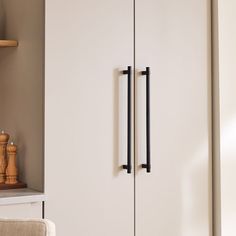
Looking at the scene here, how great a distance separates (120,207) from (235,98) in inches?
32.5

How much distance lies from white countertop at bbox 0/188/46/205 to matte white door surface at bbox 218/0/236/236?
3.14ft

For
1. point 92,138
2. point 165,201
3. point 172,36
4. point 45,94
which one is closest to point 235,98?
point 172,36

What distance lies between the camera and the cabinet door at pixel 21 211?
2.09 metres

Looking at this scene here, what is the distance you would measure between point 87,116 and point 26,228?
2.92 feet

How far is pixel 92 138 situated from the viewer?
2.30 meters

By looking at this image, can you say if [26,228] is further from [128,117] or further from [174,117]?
[174,117]

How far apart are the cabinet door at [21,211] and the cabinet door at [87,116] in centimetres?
4

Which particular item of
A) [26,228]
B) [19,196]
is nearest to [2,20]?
[19,196]

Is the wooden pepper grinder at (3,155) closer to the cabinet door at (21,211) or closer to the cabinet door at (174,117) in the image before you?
the cabinet door at (21,211)

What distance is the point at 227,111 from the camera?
2643mm

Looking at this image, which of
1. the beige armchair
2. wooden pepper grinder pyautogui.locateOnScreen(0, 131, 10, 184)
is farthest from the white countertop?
the beige armchair

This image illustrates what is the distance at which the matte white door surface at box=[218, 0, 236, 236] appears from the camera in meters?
2.62

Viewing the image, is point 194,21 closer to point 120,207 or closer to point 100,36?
point 100,36

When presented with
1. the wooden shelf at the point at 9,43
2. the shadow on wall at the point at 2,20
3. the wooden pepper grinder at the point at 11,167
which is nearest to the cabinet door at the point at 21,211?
the wooden pepper grinder at the point at 11,167
